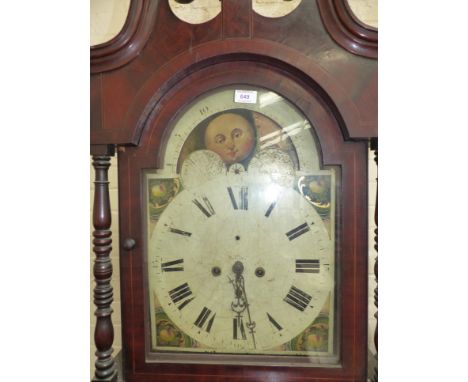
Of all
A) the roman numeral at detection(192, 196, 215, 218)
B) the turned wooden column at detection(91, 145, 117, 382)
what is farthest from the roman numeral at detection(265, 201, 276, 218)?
the turned wooden column at detection(91, 145, 117, 382)

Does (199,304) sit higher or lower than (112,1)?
lower

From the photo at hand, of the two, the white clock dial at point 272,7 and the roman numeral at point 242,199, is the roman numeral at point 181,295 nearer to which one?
the roman numeral at point 242,199

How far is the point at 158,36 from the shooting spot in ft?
2.55

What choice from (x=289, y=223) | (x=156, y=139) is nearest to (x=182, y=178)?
(x=156, y=139)

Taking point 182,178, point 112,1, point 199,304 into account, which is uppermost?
point 112,1

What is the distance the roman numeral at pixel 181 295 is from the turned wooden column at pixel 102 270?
142mm

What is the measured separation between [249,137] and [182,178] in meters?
0.18

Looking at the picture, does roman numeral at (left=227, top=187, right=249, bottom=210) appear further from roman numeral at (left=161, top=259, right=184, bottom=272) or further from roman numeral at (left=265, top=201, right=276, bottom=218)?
roman numeral at (left=161, top=259, right=184, bottom=272)

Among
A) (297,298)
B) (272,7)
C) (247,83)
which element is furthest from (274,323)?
(272,7)

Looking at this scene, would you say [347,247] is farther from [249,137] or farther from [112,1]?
[112,1]

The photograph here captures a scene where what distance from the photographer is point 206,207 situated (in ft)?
2.70

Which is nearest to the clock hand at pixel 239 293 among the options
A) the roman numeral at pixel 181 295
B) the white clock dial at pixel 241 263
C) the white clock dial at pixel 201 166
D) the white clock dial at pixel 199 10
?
the white clock dial at pixel 241 263

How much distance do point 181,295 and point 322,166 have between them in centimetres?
45

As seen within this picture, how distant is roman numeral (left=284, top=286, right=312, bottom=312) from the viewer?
2.65 feet
